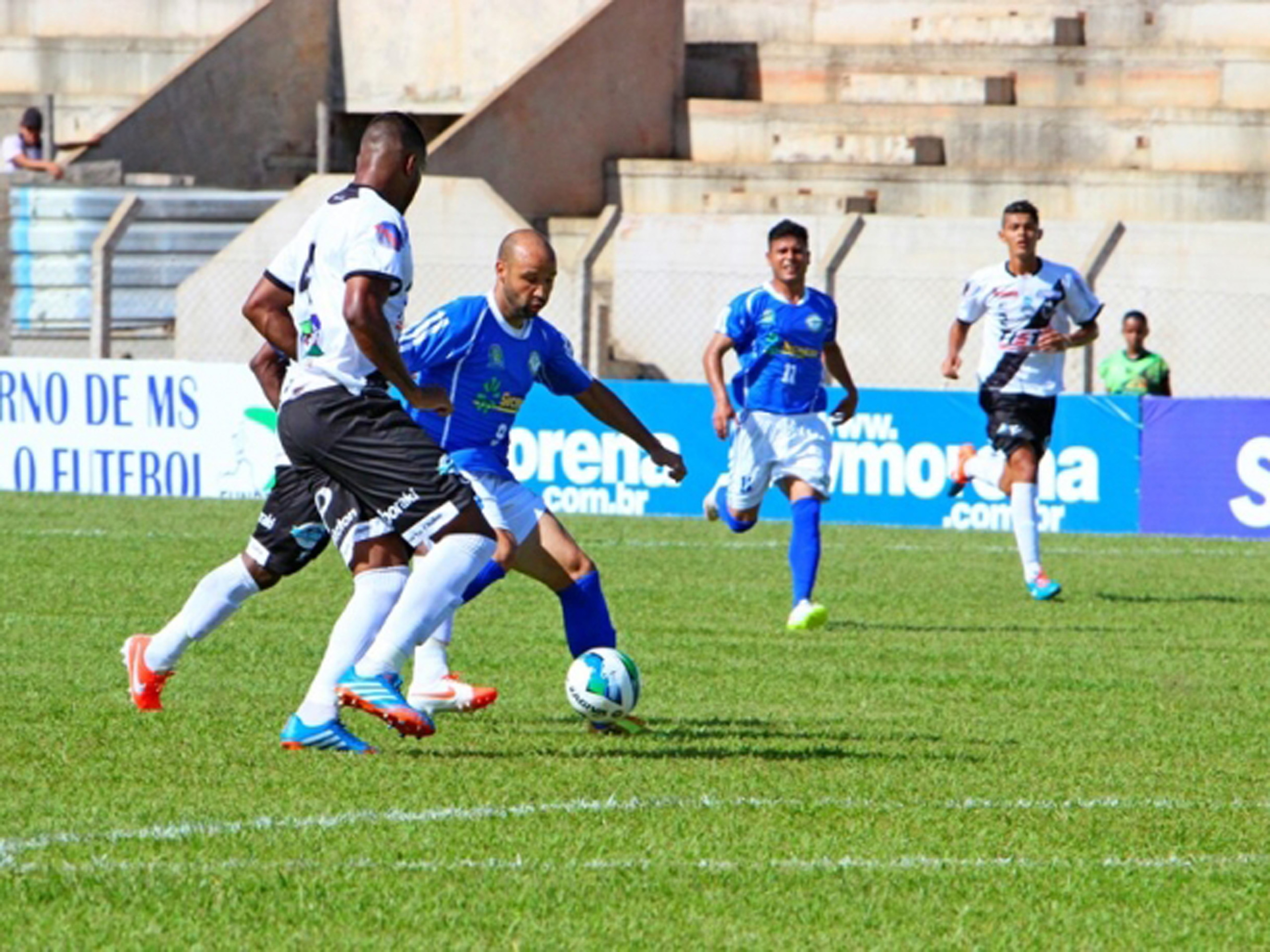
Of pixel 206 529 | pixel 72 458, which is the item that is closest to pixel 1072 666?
pixel 206 529

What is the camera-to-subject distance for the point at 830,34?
29141mm

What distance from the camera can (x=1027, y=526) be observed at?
14258 millimetres

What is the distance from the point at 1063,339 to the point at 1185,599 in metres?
1.59

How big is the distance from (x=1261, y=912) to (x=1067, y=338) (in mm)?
8861

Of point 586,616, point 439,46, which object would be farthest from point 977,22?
point 586,616

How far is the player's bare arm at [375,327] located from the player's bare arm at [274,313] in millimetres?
526

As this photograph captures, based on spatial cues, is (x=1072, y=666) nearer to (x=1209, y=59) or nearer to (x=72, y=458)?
(x=72, y=458)

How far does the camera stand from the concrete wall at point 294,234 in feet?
77.7

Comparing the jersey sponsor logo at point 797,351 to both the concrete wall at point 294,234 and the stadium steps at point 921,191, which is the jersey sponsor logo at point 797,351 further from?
the stadium steps at point 921,191

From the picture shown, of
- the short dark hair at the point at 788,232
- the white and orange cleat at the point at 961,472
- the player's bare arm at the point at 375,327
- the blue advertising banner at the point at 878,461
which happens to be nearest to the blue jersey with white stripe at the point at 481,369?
the player's bare arm at the point at 375,327

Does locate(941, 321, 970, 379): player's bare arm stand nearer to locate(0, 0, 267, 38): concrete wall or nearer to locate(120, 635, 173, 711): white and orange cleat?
locate(120, 635, 173, 711): white and orange cleat

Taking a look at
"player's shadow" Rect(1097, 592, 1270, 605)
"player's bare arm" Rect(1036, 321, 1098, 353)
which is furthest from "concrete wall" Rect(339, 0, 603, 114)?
"player's shadow" Rect(1097, 592, 1270, 605)

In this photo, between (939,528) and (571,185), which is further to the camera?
(571,185)

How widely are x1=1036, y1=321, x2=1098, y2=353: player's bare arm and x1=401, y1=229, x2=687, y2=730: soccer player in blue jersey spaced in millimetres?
5932
